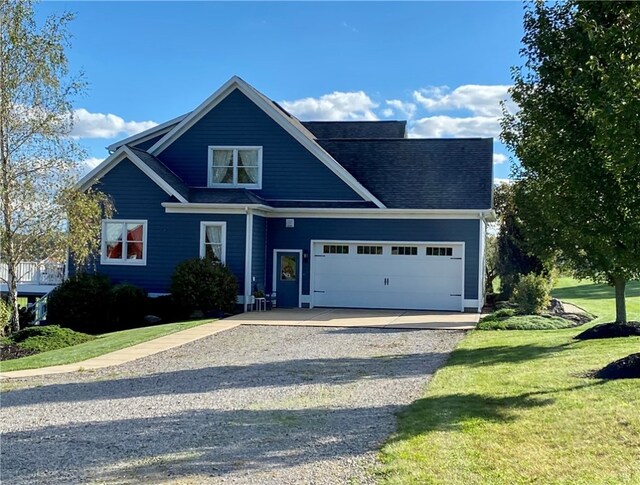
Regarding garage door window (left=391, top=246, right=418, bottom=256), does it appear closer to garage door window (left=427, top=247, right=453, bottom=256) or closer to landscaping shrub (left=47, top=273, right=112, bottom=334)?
garage door window (left=427, top=247, right=453, bottom=256)

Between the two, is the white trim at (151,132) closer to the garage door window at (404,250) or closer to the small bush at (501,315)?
the garage door window at (404,250)

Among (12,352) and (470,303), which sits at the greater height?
(470,303)

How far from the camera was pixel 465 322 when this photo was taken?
18656mm

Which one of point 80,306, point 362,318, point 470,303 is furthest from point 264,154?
point 470,303

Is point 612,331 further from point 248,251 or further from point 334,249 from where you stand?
point 248,251

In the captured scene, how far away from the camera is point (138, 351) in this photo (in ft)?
45.8

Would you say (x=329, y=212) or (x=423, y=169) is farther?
(x=423, y=169)

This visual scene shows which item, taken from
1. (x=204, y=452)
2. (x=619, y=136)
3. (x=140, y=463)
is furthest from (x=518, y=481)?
(x=619, y=136)

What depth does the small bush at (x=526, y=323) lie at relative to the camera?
56.1 feet

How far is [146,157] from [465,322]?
11.8 m

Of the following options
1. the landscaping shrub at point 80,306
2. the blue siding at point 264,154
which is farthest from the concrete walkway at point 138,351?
the blue siding at point 264,154

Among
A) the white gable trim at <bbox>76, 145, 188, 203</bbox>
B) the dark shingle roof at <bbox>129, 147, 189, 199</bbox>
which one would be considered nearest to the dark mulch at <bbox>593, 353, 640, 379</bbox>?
the white gable trim at <bbox>76, 145, 188, 203</bbox>

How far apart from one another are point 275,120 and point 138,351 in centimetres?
1152

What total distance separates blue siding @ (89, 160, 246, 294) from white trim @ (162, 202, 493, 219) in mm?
239
